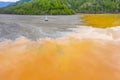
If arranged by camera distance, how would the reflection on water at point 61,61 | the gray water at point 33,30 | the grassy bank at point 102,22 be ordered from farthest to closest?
the grassy bank at point 102,22 < the gray water at point 33,30 < the reflection on water at point 61,61

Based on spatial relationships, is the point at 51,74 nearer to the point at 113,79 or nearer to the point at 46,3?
the point at 113,79

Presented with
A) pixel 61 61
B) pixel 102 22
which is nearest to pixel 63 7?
pixel 102 22

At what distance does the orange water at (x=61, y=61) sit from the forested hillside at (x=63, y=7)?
2558 inches

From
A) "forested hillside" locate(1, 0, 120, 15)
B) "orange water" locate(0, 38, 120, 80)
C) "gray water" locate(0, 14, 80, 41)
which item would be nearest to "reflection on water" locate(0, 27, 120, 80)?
"orange water" locate(0, 38, 120, 80)

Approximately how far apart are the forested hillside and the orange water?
6497 cm

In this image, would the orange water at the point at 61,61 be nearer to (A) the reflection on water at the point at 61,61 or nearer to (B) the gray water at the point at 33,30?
(A) the reflection on water at the point at 61,61

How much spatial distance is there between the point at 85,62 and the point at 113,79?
223cm

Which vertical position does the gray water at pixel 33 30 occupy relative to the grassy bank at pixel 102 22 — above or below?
above

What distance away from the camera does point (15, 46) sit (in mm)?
13961

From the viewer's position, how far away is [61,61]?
1092 cm

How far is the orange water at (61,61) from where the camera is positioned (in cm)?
909

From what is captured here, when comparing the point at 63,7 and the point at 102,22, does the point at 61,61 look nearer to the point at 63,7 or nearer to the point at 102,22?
the point at 102,22

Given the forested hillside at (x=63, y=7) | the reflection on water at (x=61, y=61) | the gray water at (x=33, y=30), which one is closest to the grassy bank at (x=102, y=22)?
the gray water at (x=33, y=30)

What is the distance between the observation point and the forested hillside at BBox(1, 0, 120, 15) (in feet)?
262
